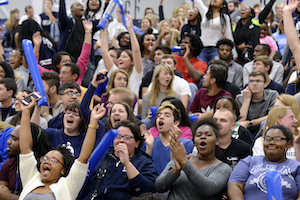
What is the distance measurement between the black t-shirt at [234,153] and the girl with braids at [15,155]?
5.00ft

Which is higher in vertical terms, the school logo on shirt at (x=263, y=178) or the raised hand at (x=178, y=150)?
the raised hand at (x=178, y=150)

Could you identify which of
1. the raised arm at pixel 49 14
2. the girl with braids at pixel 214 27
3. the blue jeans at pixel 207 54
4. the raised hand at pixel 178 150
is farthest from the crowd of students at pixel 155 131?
the raised arm at pixel 49 14

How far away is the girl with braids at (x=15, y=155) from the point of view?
12.6ft

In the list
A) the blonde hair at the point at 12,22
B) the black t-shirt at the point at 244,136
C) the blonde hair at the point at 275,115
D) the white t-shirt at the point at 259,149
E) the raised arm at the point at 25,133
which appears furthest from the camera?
the blonde hair at the point at 12,22

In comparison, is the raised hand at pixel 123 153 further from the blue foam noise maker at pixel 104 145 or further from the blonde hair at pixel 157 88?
the blonde hair at pixel 157 88

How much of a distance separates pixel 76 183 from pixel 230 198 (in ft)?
3.72

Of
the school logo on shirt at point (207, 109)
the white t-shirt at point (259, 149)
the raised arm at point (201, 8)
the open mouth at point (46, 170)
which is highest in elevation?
the raised arm at point (201, 8)

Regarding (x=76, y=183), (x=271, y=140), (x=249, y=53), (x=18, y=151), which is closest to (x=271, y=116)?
(x=271, y=140)

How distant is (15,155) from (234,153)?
1917mm

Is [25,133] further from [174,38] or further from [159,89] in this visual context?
[174,38]

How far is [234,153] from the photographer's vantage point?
3.89 metres

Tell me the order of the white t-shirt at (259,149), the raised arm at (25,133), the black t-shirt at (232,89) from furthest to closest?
1. the black t-shirt at (232,89)
2. the white t-shirt at (259,149)
3. the raised arm at (25,133)

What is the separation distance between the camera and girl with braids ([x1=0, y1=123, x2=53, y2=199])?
385 centimetres

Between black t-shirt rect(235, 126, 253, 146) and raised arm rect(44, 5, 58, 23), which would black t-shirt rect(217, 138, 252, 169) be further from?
raised arm rect(44, 5, 58, 23)
